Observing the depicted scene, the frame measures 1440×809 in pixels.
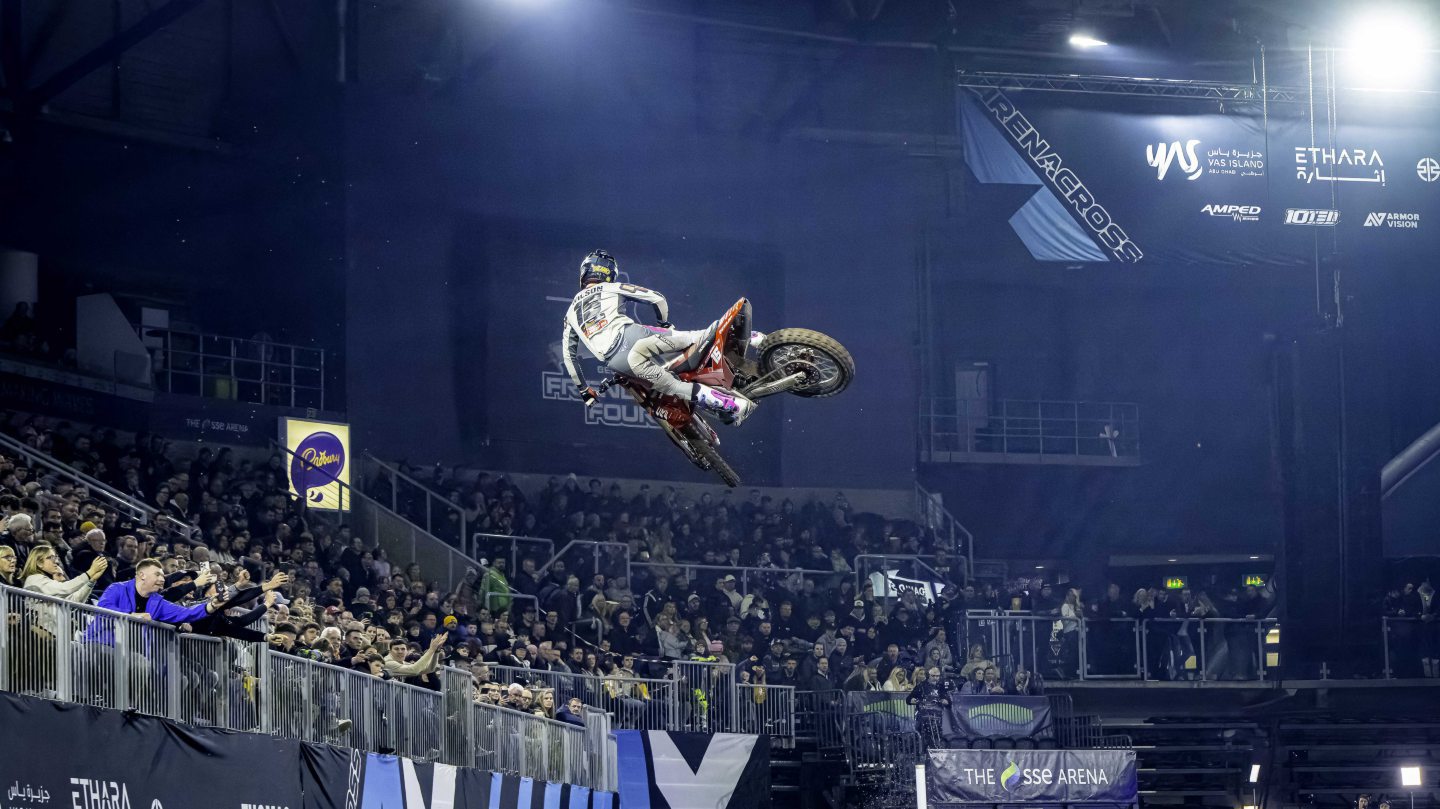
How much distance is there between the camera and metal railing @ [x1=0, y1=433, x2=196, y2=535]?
2128 cm

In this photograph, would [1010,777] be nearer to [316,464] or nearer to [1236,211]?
[316,464]

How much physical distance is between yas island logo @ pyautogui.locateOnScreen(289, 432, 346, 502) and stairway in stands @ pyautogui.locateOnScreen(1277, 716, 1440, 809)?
1629cm

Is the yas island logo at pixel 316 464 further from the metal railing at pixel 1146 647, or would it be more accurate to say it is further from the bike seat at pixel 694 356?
the bike seat at pixel 694 356

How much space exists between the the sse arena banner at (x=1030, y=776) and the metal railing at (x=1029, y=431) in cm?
1191

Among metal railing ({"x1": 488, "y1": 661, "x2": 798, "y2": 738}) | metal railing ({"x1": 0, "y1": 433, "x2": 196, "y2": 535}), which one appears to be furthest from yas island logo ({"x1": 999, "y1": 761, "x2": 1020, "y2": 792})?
metal railing ({"x1": 0, "y1": 433, "x2": 196, "y2": 535})

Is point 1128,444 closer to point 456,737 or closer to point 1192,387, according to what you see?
point 1192,387

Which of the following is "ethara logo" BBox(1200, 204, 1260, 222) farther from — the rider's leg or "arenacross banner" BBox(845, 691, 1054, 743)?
the rider's leg

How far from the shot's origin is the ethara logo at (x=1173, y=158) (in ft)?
112

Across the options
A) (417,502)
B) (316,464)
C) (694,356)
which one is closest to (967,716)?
(417,502)

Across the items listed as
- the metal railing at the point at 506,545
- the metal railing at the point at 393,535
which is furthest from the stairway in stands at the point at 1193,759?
the metal railing at the point at 393,535

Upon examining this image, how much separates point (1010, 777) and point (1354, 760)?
9.36 meters

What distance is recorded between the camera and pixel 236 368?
31641 mm

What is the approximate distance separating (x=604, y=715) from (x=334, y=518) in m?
7.99

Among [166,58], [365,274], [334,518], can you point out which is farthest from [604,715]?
[166,58]
